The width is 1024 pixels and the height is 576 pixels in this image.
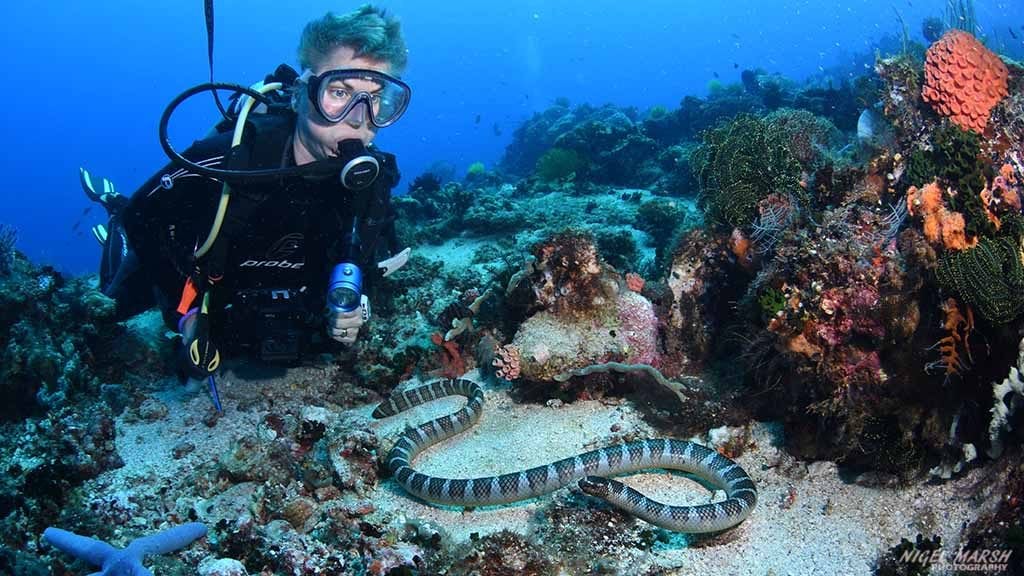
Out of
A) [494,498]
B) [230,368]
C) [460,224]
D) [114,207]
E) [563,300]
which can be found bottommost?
[494,498]

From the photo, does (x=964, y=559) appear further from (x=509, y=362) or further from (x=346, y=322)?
(x=346, y=322)

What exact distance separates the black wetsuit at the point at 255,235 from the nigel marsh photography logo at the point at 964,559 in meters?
4.89

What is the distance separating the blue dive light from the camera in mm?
4887

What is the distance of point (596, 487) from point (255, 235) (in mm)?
4067

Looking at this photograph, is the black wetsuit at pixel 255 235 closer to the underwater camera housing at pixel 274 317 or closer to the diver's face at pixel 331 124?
the underwater camera housing at pixel 274 317

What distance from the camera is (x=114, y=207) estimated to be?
6.69 meters

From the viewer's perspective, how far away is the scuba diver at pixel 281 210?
202 inches

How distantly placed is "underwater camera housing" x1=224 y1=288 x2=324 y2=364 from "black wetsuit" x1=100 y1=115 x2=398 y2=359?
0.4 inches

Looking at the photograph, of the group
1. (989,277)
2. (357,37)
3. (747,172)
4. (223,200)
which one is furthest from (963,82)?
(223,200)

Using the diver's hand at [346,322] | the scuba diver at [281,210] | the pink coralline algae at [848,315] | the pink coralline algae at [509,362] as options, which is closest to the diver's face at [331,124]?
the scuba diver at [281,210]

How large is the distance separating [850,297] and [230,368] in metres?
7.05

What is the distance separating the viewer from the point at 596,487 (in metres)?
4.37

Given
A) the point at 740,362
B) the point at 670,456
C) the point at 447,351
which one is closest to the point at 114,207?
the point at 447,351

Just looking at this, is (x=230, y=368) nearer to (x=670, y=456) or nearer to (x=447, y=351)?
(x=447, y=351)
